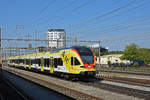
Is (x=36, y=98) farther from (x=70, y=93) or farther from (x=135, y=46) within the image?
(x=135, y=46)

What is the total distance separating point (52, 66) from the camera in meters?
24.1

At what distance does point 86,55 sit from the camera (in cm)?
1912

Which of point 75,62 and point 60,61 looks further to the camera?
point 60,61

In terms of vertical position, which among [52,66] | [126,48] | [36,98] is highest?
[126,48]

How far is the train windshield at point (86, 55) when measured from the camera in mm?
18742

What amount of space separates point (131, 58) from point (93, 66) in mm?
50979

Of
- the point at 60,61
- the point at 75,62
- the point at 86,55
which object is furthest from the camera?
the point at 60,61

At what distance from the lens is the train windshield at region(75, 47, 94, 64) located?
18.7 meters

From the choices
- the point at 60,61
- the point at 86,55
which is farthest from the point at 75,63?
the point at 60,61

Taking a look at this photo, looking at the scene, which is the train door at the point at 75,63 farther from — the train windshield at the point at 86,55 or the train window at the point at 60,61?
the train window at the point at 60,61

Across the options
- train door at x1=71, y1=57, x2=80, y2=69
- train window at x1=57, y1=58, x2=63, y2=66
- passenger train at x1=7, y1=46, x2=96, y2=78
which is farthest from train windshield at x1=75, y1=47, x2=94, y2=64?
train window at x1=57, y1=58, x2=63, y2=66

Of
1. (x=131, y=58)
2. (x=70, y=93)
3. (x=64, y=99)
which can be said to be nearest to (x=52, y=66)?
(x=70, y=93)

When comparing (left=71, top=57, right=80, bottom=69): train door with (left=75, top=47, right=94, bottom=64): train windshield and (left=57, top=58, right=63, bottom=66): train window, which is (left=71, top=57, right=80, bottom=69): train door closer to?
(left=75, top=47, right=94, bottom=64): train windshield

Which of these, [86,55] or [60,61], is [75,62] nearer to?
[86,55]
